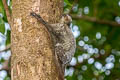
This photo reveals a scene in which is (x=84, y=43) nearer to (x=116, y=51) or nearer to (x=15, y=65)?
(x=116, y=51)

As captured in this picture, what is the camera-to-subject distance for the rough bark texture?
98.3 inches

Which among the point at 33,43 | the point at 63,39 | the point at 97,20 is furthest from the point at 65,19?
the point at 97,20

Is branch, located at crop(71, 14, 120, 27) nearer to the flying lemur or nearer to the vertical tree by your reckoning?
the flying lemur

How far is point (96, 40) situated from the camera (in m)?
6.17

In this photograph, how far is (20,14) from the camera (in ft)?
8.82

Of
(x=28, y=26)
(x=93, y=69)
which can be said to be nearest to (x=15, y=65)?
(x=28, y=26)

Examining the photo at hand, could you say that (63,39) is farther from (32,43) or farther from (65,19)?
(32,43)

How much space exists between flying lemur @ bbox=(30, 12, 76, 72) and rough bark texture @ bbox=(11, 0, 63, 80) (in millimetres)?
109

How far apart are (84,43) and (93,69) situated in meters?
0.51

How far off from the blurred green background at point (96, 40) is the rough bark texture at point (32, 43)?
2764mm

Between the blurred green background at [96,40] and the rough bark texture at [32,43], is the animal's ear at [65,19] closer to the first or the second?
the rough bark texture at [32,43]

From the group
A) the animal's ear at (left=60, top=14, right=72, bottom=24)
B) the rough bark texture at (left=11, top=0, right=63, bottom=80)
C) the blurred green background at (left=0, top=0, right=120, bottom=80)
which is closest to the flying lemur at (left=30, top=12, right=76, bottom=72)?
the animal's ear at (left=60, top=14, right=72, bottom=24)

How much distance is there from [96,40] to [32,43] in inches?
146

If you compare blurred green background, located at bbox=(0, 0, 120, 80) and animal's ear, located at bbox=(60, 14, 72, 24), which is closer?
animal's ear, located at bbox=(60, 14, 72, 24)
